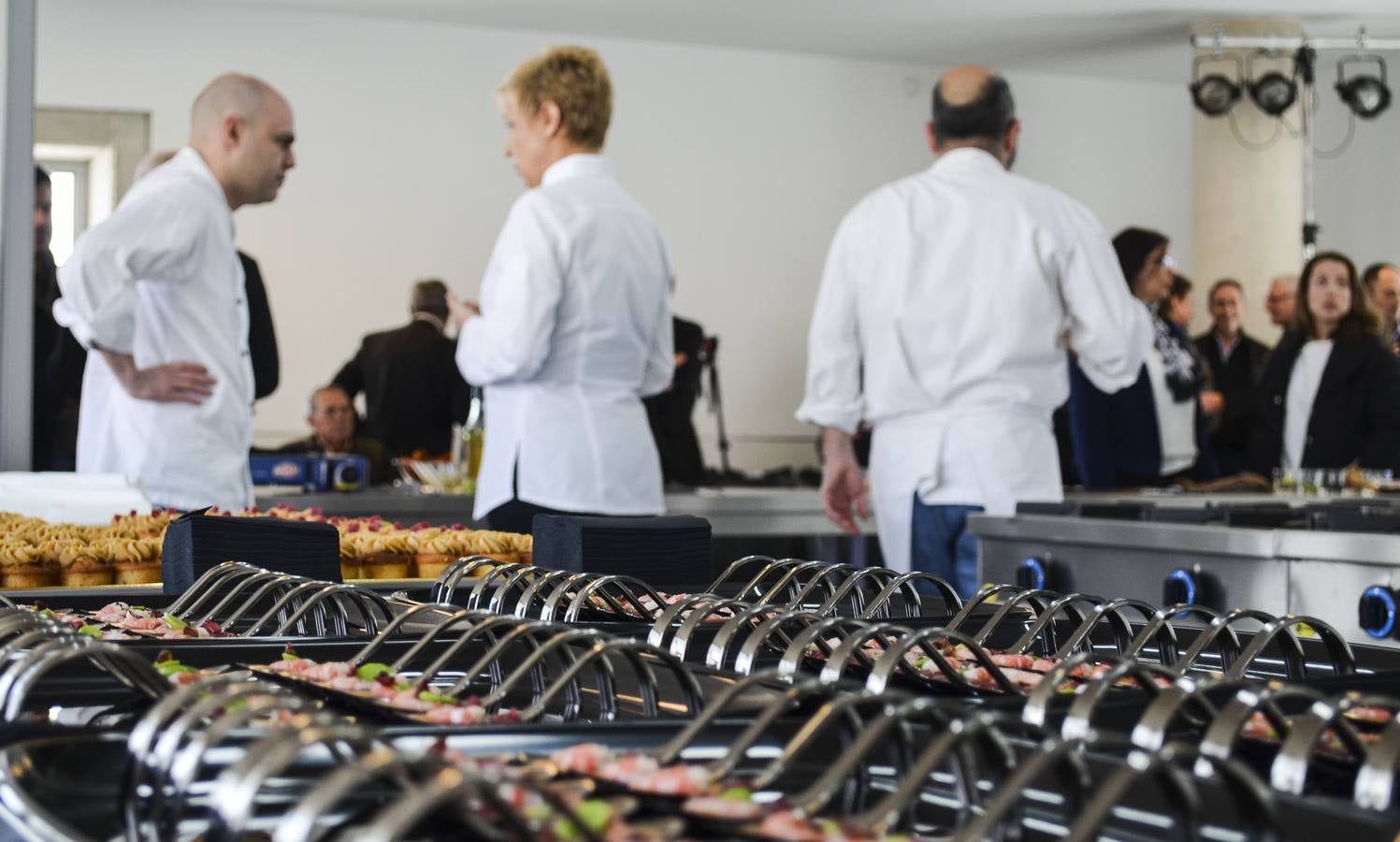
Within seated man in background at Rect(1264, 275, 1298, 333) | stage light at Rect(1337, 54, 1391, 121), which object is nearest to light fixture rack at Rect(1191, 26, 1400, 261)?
stage light at Rect(1337, 54, 1391, 121)

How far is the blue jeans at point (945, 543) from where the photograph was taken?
111 inches

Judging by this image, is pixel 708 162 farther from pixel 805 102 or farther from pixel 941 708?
pixel 941 708

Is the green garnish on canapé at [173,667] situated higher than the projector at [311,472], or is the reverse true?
the projector at [311,472]

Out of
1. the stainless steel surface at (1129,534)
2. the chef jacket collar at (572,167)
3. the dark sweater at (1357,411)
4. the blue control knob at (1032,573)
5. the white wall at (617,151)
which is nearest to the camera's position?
the stainless steel surface at (1129,534)

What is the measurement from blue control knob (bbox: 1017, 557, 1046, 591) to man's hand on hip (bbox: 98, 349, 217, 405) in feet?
4.44

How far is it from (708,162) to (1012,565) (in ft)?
21.2

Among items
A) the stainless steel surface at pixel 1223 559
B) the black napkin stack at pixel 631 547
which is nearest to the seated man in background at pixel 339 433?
the stainless steel surface at pixel 1223 559

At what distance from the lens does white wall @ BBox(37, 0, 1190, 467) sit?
791 centimetres

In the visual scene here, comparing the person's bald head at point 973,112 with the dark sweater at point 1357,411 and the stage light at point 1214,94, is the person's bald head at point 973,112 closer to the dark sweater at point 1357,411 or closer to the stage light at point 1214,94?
the dark sweater at point 1357,411

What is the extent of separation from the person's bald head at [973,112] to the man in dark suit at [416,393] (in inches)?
120

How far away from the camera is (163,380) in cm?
272

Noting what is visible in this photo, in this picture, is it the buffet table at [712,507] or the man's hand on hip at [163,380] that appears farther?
the buffet table at [712,507]

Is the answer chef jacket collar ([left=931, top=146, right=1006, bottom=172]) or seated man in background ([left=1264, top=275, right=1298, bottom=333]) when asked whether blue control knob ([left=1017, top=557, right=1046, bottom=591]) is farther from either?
seated man in background ([left=1264, top=275, right=1298, bottom=333])

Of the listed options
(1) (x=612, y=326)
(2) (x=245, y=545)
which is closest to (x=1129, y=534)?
(1) (x=612, y=326)
